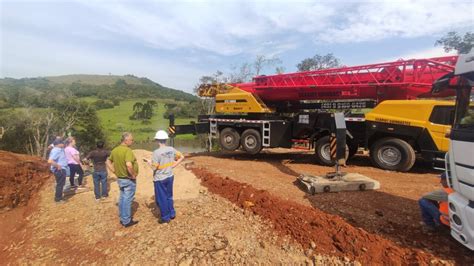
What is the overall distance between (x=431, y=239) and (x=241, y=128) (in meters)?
7.46

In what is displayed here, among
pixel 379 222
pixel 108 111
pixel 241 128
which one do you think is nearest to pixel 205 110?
pixel 241 128

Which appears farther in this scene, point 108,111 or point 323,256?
point 108,111

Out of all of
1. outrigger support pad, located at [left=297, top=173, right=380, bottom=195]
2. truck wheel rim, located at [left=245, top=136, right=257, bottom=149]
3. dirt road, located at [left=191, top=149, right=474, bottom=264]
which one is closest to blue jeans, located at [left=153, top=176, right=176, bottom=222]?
dirt road, located at [left=191, top=149, right=474, bottom=264]

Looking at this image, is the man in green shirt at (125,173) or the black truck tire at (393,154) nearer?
the man in green shirt at (125,173)

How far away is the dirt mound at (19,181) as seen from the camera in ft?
23.1

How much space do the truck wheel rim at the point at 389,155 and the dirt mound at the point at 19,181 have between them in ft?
31.4

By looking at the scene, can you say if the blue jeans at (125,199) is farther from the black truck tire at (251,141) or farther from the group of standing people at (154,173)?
the black truck tire at (251,141)

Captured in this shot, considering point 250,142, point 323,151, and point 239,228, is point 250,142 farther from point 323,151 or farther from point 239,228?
point 239,228

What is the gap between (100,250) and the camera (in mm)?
4188

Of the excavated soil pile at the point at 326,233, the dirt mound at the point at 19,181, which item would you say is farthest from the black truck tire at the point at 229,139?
the dirt mound at the point at 19,181

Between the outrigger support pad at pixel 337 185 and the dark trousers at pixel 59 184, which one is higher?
the outrigger support pad at pixel 337 185

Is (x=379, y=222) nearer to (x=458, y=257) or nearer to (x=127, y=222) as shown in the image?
(x=458, y=257)

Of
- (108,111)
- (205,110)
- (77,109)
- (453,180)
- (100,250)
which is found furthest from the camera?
(108,111)

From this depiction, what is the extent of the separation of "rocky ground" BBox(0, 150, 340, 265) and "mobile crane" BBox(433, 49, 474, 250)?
4.47ft
